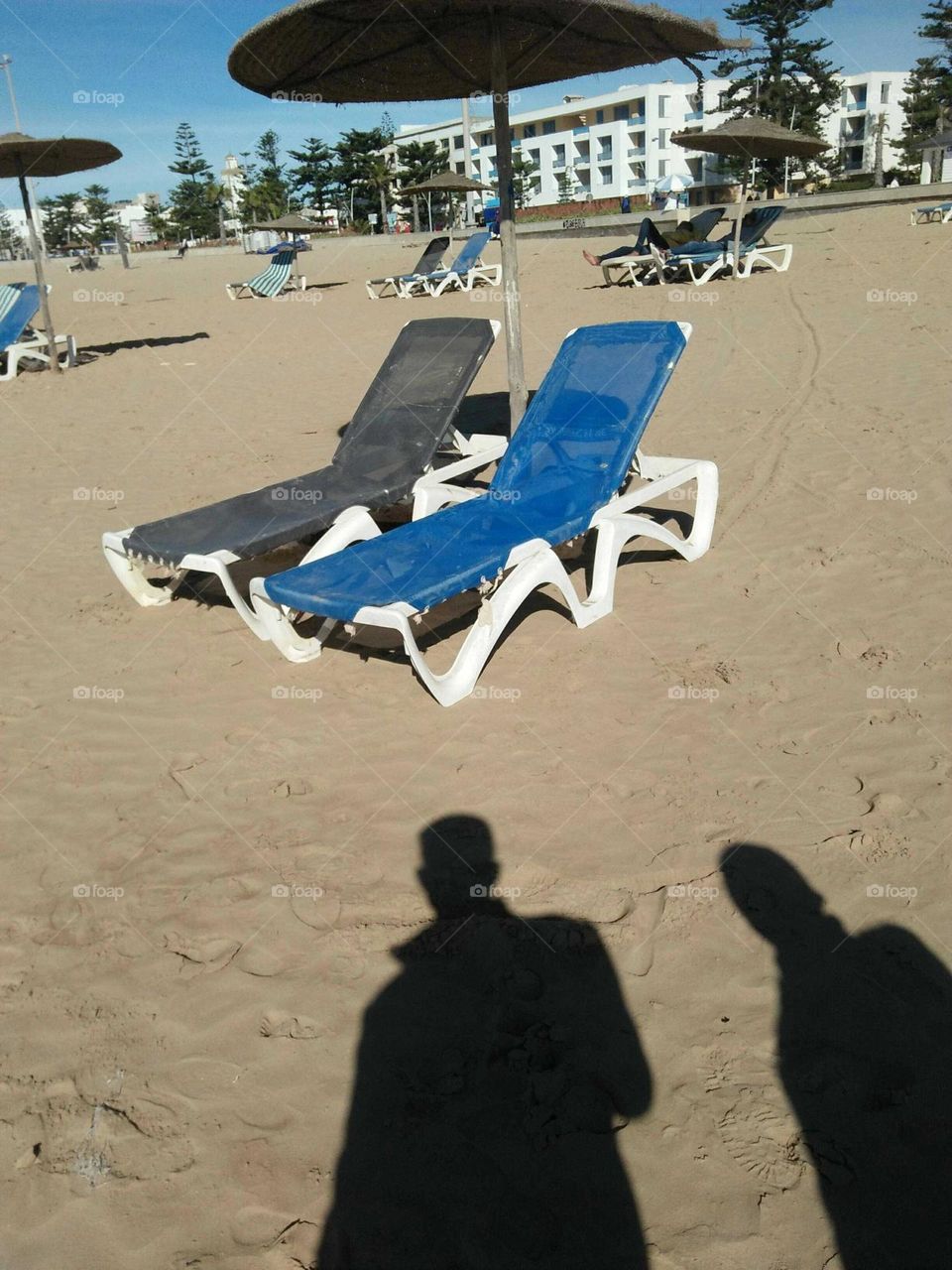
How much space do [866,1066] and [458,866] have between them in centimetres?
112

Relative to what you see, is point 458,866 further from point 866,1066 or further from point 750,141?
point 750,141

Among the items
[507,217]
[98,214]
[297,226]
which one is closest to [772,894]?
[507,217]

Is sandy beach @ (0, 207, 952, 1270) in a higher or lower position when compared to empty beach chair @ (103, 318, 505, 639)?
lower

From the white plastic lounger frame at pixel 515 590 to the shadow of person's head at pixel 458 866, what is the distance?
65 centimetres

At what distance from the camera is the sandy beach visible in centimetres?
172

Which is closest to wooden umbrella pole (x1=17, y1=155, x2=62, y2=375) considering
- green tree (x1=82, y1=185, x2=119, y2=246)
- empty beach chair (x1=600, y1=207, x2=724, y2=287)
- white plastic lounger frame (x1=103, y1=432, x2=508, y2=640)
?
white plastic lounger frame (x1=103, y1=432, x2=508, y2=640)

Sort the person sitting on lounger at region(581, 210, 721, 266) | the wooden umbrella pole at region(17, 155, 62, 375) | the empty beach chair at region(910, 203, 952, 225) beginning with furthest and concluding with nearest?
1. the empty beach chair at region(910, 203, 952, 225)
2. the person sitting on lounger at region(581, 210, 721, 266)
3. the wooden umbrella pole at region(17, 155, 62, 375)

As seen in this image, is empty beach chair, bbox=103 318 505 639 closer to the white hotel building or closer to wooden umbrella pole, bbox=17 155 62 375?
wooden umbrella pole, bbox=17 155 62 375

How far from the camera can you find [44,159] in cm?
1003

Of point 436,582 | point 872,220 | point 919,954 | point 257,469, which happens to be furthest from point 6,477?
point 872,220

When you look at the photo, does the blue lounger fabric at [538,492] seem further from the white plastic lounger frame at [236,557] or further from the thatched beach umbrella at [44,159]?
the thatched beach umbrella at [44,159]

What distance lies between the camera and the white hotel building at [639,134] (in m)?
54.7

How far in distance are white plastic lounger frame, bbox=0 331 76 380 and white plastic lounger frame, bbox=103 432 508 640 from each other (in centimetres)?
710

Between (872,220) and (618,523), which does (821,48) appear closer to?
(872,220)
